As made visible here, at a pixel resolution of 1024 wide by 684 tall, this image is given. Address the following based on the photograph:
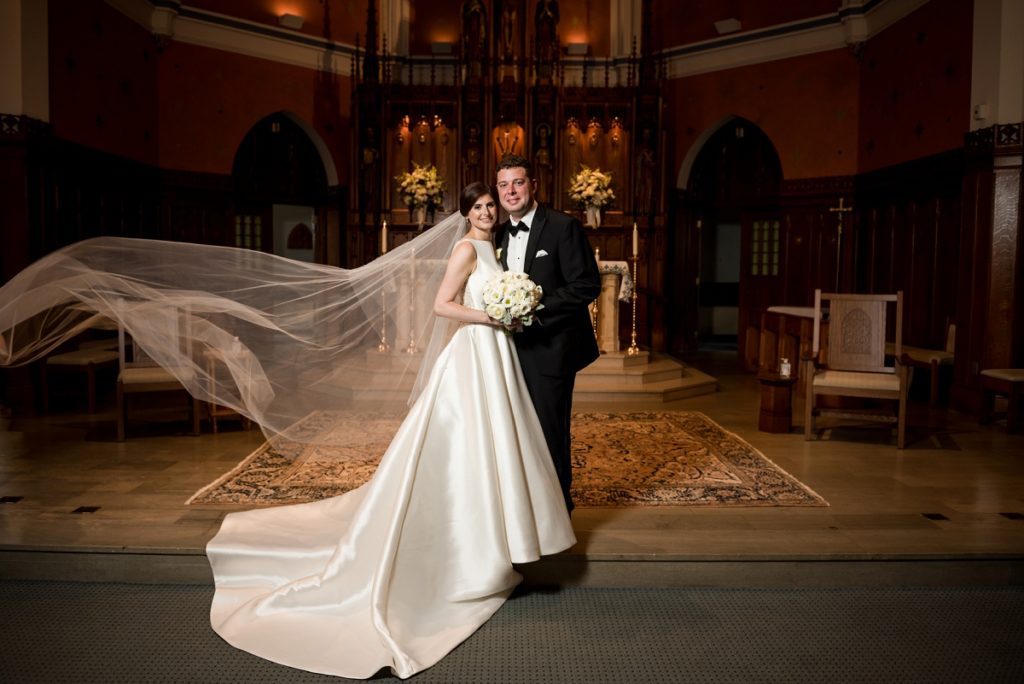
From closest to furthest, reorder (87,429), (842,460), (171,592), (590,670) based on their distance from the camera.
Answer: (590,670)
(171,592)
(842,460)
(87,429)

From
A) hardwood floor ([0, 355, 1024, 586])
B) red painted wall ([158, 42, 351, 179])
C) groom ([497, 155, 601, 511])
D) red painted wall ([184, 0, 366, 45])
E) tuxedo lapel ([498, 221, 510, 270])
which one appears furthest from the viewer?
red painted wall ([184, 0, 366, 45])

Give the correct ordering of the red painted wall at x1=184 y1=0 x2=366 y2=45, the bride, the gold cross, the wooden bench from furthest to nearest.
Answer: the red painted wall at x1=184 y1=0 x2=366 y2=45 < the gold cross < the wooden bench < the bride

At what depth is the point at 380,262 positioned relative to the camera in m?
3.73

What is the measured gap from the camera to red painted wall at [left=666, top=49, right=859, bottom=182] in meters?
10.1

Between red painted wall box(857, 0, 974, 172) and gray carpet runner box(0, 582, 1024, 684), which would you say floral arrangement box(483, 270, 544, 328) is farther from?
red painted wall box(857, 0, 974, 172)

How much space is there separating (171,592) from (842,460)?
412 centimetres

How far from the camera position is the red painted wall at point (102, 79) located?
7562 millimetres

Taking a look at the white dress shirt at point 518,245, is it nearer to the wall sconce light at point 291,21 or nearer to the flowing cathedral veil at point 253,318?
the flowing cathedral veil at point 253,318

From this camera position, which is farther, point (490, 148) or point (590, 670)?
point (490, 148)

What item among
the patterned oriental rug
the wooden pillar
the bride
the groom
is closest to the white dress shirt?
the groom

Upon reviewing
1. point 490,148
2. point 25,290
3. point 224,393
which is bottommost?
point 224,393

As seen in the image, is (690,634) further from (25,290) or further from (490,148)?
(490,148)

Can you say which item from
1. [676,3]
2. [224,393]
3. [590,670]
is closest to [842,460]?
[590,670]

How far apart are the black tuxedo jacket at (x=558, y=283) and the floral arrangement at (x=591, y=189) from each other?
6661 mm
